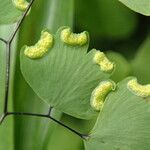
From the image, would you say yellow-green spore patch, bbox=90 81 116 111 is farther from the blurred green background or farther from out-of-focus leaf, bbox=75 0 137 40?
out-of-focus leaf, bbox=75 0 137 40

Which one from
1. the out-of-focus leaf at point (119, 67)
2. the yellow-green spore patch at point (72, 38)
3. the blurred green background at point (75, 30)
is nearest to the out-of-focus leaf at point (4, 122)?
the blurred green background at point (75, 30)

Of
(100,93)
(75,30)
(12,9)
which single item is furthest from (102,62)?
(75,30)

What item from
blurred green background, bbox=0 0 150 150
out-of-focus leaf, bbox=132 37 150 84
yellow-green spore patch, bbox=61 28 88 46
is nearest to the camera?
yellow-green spore patch, bbox=61 28 88 46

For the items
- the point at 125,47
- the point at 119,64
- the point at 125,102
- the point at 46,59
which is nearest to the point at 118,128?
the point at 125,102

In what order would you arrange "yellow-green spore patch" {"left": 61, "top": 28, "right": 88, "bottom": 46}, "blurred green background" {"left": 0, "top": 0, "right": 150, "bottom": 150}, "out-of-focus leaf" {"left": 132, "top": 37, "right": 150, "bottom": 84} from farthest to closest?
"out-of-focus leaf" {"left": 132, "top": 37, "right": 150, "bottom": 84} < "blurred green background" {"left": 0, "top": 0, "right": 150, "bottom": 150} < "yellow-green spore patch" {"left": 61, "top": 28, "right": 88, "bottom": 46}

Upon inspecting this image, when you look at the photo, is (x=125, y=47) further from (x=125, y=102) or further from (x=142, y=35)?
(x=125, y=102)

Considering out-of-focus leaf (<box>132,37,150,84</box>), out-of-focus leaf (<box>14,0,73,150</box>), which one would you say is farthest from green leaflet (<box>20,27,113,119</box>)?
out-of-focus leaf (<box>132,37,150,84</box>)
